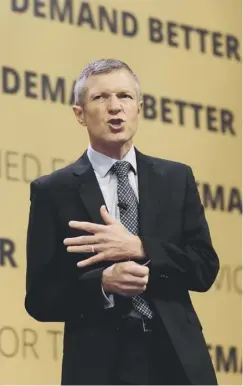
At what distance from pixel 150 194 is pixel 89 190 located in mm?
119

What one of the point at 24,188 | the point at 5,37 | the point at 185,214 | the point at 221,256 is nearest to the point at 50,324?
the point at 24,188

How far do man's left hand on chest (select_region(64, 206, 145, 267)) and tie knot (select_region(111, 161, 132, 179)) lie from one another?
13 centimetres

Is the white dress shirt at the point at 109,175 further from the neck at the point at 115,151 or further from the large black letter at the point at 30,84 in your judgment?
the large black letter at the point at 30,84

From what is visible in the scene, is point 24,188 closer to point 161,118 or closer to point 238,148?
point 161,118

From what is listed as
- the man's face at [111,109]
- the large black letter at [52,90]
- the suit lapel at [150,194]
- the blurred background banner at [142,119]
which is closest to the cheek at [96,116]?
the man's face at [111,109]

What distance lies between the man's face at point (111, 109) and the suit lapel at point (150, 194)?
6cm

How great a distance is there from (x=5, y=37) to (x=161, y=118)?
2.00 ft

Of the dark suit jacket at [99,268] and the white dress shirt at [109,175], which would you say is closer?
the dark suit jacket at [99,268]

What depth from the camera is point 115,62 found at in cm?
214

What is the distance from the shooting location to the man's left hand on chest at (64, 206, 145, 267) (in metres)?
1.97

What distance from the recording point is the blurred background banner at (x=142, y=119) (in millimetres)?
3180

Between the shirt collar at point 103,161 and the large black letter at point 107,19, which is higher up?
the large black letter at point 107,19

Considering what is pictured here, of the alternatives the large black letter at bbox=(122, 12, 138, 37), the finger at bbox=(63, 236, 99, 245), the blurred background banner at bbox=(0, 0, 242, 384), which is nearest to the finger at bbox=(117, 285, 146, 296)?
the finger at bbox=(63, 236, 99, 245)

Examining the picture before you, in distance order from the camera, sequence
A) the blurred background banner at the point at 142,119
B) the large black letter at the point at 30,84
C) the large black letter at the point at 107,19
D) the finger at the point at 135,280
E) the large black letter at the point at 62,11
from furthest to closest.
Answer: the large black letter at the point at 107,19
the large black letter at the point at 62,11
the large black letter at the point at 30,84
the blurred background banner at the point at 142,119
the finger at the point at 135,280
